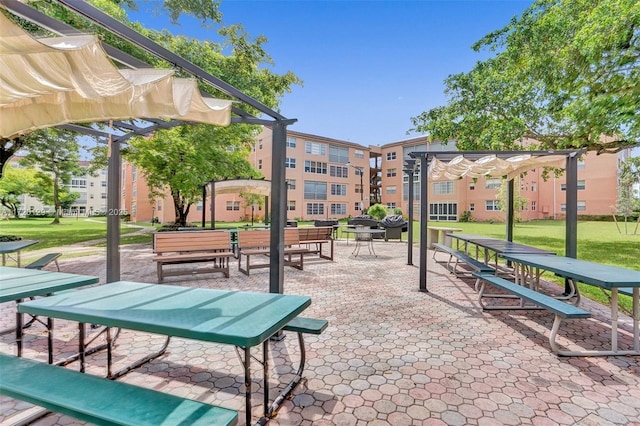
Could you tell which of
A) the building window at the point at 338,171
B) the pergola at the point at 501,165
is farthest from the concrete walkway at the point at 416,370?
the building window at the point at 338,171

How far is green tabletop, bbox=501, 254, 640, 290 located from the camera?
11.3ft

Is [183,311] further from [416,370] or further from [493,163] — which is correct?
[493,163]

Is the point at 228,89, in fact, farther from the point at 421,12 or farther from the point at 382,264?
the point at 421,12

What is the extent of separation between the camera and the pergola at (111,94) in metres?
1.99

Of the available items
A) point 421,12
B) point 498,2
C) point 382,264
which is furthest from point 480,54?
point 382,264

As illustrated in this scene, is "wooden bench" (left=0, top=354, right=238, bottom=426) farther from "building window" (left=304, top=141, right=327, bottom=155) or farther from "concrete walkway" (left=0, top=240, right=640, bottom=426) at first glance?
"building window" (left=304, top=141, right=327, bottom=155)

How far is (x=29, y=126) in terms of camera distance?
3.43 metres

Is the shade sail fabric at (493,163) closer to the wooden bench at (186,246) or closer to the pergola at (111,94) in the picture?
the pergola at (111,94)

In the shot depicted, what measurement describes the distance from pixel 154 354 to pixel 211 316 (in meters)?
1.80

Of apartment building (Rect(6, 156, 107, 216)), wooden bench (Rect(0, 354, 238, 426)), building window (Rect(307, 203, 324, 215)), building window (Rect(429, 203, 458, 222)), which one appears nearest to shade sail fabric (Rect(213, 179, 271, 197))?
wooden bench (Rect(0, 354, 238, 426))

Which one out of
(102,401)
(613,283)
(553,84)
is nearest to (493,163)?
(613,283)

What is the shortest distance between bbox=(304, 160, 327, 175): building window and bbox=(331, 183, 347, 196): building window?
248 cm

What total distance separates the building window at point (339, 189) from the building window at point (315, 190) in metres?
1.48

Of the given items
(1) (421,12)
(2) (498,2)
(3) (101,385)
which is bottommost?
(3) (101,385)
